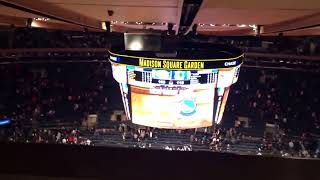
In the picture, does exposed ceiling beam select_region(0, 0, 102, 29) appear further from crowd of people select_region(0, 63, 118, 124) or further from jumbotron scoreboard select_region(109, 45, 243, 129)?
crowd of people select_region(0, 63, 118, 124)

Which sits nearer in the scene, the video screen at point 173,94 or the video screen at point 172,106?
the video screen at point 173,94

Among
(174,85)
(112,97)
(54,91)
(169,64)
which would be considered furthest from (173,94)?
(54,91)

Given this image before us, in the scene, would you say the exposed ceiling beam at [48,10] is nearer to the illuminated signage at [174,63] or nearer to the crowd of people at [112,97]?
the illuminated signage at [174,63]

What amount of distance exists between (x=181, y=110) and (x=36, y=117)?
642cm

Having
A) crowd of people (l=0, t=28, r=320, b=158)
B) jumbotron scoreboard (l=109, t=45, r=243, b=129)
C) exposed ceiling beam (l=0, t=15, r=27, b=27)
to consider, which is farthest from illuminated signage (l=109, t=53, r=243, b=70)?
crowd of people (l=0, t=28, r=320, b=158)

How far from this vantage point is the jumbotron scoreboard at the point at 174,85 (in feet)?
18.9

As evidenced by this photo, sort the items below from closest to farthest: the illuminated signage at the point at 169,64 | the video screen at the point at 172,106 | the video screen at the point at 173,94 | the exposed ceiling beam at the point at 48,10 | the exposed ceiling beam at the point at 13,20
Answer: the exposed ceiling beam at the point at 48,10 → the illuminated signage at the point at 169,64 → the video screen at the point at 173,94 → the exposed ceiling beam at the point at 13,20 → the video screen at the point at 172,106

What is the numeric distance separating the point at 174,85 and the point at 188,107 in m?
0.55

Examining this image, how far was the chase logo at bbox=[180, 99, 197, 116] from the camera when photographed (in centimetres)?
632

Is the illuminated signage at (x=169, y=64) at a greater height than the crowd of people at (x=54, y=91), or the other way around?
the illuminated signage at (x=169, y=64)

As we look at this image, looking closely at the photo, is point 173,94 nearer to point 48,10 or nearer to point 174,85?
point 174,85

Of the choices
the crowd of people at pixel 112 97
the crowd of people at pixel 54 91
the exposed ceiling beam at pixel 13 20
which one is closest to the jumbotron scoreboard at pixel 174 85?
the exposed ceiling beam at pixel 13 20

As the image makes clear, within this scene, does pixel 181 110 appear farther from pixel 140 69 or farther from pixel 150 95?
pixel 140 69

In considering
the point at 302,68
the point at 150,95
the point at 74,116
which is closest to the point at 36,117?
the point at 74,116
